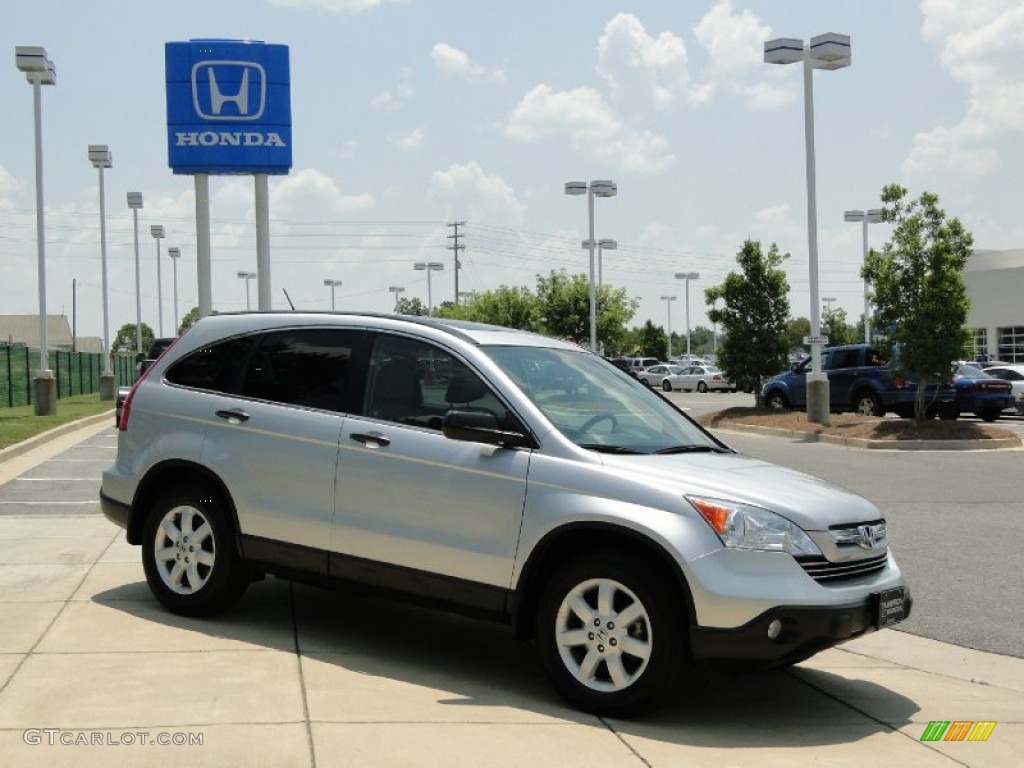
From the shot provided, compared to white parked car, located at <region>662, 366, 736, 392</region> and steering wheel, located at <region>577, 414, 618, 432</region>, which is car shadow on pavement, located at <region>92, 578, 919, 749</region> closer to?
steering wheel, located at <region>577, 414, 618, 432</region>

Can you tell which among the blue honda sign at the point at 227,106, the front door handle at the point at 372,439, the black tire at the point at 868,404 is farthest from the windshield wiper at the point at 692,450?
the black tire at the point at 868,404

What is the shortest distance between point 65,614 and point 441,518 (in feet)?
8.51

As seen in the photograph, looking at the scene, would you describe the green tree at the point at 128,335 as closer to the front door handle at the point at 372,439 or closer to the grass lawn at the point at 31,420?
the grass lawn at the point at 31,420

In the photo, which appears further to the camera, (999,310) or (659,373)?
(999,310)

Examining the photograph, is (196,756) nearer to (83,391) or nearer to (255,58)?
(255,58)

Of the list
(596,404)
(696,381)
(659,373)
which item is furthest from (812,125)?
(659,373)

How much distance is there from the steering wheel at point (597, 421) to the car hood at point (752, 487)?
0.36 metres

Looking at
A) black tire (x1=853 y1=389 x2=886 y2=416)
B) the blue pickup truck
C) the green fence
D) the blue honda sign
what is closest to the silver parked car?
the blue honda sign

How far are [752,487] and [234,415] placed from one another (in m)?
3.06

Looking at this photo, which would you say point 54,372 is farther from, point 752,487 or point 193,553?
point 752,487

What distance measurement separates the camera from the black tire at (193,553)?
697cm

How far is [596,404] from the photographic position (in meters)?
6.53

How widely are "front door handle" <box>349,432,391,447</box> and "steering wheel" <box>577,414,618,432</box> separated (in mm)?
1028

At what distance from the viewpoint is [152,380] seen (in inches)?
299
